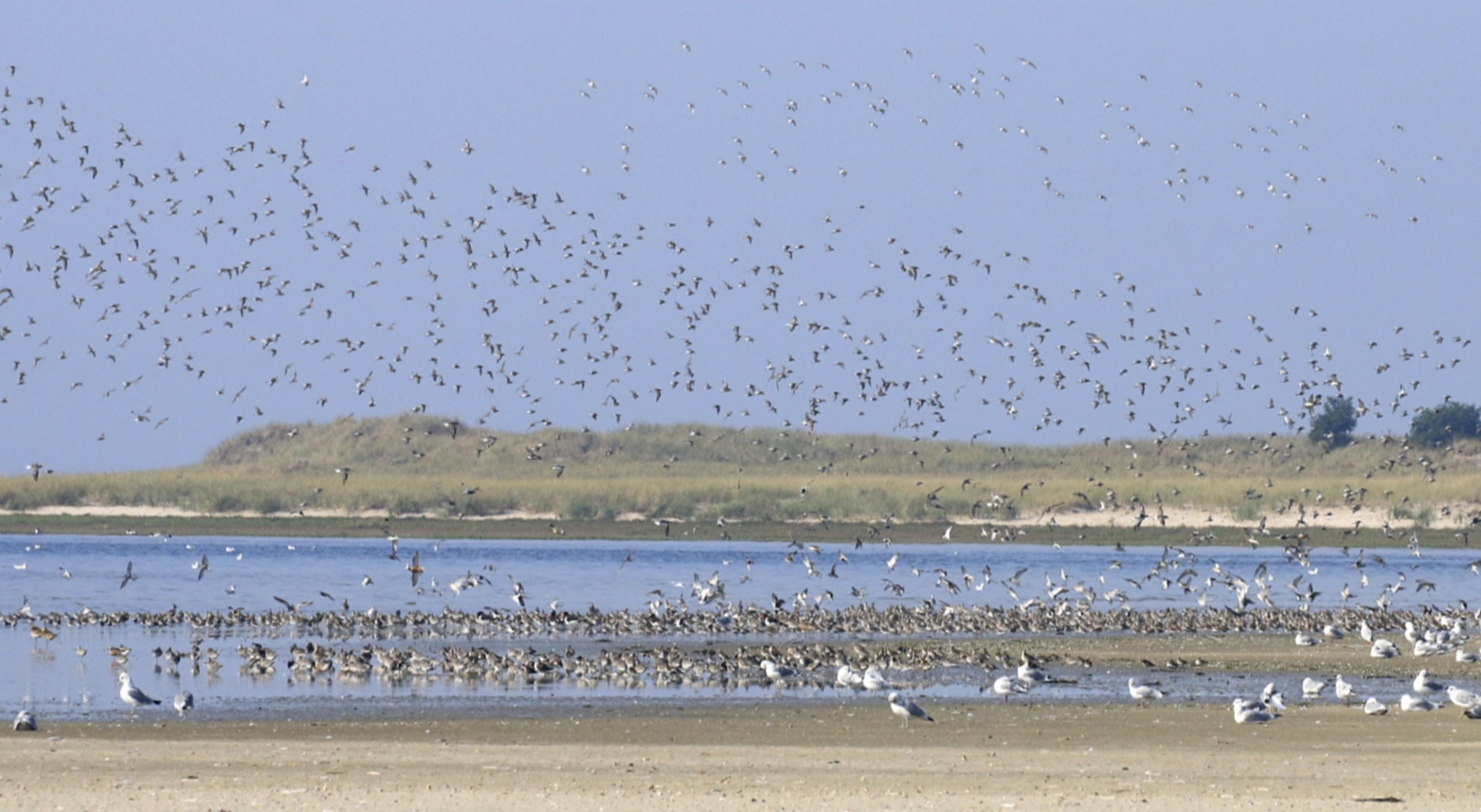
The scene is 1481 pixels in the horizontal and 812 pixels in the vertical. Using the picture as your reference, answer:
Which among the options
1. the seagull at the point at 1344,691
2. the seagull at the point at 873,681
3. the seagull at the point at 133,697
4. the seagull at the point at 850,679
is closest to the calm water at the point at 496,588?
the seagull at the point at 850,679

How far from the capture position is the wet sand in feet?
47.9

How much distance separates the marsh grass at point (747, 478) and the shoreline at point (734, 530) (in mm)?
1290

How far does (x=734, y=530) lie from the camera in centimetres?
7131

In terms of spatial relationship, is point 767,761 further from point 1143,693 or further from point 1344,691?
point 1344,691

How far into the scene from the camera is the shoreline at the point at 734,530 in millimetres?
68125

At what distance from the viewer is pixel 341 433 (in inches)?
4478

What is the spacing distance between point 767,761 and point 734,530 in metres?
54.5

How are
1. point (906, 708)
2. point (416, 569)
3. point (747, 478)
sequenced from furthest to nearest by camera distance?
point (747, 478), point (416, 569), point (906, 708)

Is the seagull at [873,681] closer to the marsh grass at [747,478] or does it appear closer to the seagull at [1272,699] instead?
the seagull at [1272,699]

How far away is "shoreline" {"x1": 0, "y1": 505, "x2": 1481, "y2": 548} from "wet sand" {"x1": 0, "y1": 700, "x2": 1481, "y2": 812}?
1775 inches

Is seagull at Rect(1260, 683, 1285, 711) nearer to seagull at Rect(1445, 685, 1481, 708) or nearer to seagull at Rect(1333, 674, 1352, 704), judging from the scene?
seagull at Rect(1333, 674, 1352, 704)

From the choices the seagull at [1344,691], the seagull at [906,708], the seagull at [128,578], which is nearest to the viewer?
the seagull at [906,708]

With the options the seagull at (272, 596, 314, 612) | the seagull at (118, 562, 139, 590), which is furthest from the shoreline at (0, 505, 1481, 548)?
the seagull at (272, 596, 314, 612)

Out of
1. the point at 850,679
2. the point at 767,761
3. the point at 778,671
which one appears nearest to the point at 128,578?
the point at 778,671
